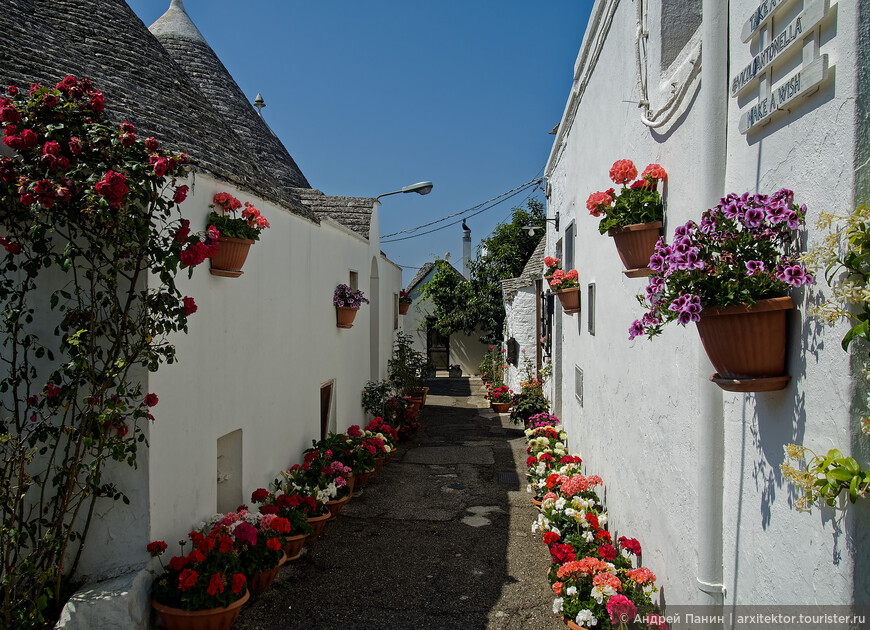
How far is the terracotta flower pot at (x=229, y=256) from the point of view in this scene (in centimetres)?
493

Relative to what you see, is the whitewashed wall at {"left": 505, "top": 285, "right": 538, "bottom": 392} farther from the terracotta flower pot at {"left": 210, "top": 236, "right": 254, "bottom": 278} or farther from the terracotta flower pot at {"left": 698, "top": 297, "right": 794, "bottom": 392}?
the terracotta flower pot at {"left": 698, "top": 297, "right": 794, "bottom": 392}

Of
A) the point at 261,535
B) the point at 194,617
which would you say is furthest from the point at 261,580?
the point at 194,617

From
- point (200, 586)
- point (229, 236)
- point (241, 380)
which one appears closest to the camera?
point (200, 586)

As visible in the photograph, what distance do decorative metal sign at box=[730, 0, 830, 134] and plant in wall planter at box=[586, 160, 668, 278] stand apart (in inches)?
39.8

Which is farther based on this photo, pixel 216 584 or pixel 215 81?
pixel 215 81

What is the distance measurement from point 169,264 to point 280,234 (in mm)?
3173

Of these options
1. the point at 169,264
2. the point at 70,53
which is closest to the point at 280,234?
the point at 70,53

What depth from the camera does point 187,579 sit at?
13.1ft

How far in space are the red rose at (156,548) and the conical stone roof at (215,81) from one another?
6.94m

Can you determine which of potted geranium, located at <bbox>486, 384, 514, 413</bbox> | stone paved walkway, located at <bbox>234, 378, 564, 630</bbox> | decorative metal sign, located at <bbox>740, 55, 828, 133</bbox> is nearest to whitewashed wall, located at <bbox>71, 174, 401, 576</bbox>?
stone paved walkway, located at <bbox>234, 378, 564, 630</bbox>

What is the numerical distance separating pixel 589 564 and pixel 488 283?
63.2 feet

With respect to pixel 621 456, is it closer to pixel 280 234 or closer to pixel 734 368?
pixel 734 368

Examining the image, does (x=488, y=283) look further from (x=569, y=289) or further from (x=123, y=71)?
(x=123, y=71)

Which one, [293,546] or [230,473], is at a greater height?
[230,473]
